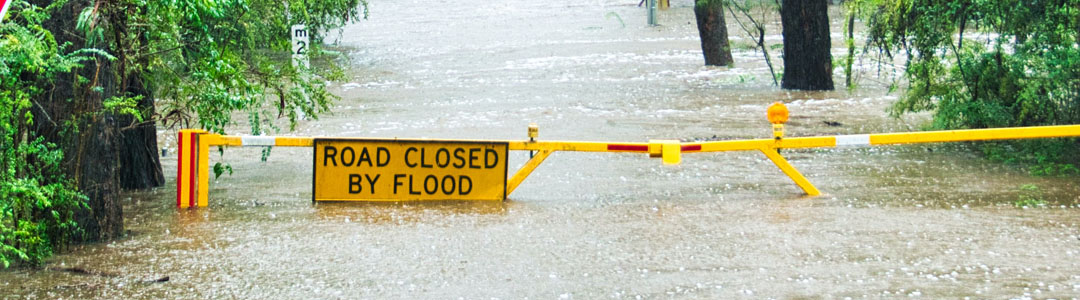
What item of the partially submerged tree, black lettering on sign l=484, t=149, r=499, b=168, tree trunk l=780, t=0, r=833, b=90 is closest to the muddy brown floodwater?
black lettering on sign l=484, t=149, r=499, b=168

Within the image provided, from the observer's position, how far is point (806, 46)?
18016 mm

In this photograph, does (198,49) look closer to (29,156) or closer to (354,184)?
(354,184)

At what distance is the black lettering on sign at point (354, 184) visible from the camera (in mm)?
9195

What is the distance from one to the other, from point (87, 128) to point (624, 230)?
3.42 meters

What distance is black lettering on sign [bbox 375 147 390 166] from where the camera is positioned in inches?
360

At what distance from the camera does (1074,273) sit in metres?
6.58

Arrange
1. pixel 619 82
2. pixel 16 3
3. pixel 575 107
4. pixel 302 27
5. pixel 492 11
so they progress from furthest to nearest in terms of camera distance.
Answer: pixel 492 11 → pixel 619 82 → pixel 575 107 → pixel 302 27 → pixel 16 3

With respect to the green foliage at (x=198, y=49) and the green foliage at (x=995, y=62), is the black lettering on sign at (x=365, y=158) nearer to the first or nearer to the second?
the green foliage at (x=198, y=49)

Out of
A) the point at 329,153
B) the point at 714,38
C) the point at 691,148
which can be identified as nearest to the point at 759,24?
the point at 714,38

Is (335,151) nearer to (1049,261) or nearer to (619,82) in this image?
(1049,261)

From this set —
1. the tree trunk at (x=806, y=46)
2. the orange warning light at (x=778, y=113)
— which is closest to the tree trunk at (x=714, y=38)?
the tree trunk at (x=806, y=46)

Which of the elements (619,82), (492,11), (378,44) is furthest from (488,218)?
(492,11)

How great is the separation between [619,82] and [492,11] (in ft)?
64.3

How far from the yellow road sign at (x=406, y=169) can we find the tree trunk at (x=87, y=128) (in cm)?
164
